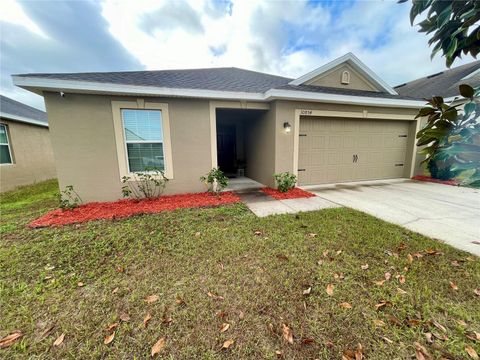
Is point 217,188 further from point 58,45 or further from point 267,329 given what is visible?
point 58,45

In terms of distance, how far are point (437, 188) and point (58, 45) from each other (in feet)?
65.5

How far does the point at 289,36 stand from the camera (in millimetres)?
10383

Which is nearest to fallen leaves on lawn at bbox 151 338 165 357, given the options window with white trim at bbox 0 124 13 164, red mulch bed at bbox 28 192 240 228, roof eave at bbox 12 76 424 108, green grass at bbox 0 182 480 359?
green grass at bbox 0 182 480 359

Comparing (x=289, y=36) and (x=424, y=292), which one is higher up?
(x=289, y=36)

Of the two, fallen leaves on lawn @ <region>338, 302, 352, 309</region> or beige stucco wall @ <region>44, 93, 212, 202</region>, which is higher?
beige stucco wall @ <region>44, 93, 212, 202</region>

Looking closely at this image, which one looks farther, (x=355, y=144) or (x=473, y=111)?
(x=355, y=144)

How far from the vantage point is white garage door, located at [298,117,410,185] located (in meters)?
6.83

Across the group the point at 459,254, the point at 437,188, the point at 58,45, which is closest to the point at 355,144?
the point at 437,188

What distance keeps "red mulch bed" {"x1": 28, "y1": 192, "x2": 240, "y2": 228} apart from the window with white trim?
5.86 m

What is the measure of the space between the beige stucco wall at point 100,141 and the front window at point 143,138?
331 millimetres

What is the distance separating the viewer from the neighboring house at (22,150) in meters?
7.65

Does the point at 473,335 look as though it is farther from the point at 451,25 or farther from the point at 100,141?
the point at 100,141

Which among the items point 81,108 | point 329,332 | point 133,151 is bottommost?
point 329,332

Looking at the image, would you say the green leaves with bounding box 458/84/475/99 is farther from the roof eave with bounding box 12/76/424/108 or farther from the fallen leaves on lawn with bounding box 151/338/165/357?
the roof eave with bounding box 12/76/424/108
